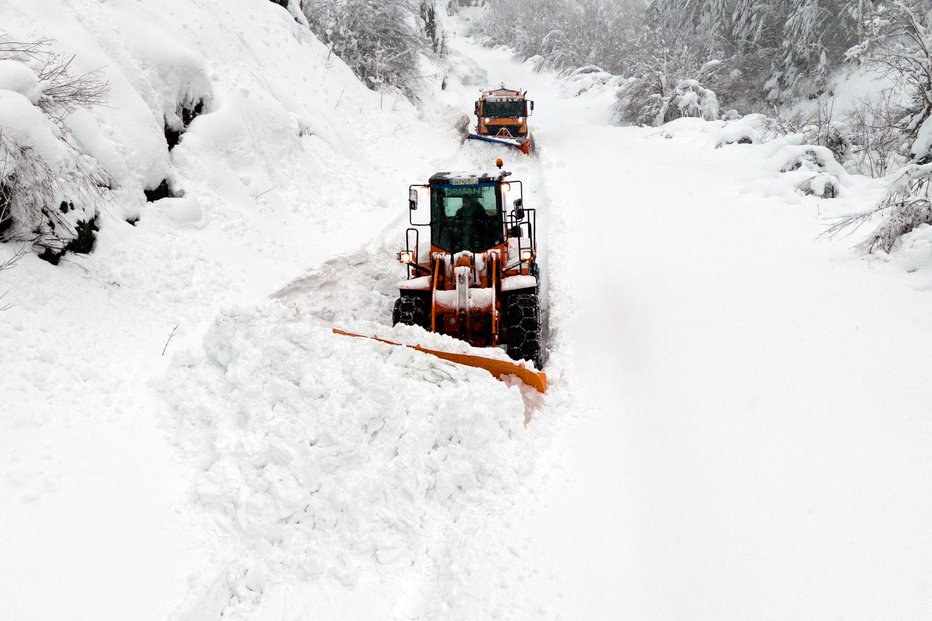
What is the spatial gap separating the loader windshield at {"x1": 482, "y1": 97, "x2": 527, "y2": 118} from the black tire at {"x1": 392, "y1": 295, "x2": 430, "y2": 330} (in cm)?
1367

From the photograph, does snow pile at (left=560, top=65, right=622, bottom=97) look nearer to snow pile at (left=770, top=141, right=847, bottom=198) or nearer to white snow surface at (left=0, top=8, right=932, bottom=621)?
snow pile at (left=770, top=141, right=847, bottom=198)

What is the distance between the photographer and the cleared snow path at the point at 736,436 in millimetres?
3703

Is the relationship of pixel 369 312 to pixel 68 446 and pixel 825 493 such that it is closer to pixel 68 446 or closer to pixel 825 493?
pixel 68 446

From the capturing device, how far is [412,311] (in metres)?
6.79

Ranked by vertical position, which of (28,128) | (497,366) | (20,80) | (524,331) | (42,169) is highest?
(20,80)

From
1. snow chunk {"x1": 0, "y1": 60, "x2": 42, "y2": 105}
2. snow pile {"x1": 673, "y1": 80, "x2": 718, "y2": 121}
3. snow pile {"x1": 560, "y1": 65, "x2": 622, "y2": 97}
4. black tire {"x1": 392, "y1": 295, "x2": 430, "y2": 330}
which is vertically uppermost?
snow chunk {"x1": 0, "y1": 60, "x2": 42, "y2": 105}

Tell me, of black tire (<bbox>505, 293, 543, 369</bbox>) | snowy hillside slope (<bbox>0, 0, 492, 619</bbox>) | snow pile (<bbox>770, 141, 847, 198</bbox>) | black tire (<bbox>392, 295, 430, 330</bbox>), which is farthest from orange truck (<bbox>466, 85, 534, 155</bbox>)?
black tire (<bbox>505, 293, 543, 369</bbox>)

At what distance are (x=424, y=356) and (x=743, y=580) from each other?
123 inches

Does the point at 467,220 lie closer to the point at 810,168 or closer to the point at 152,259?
the point at 152,259

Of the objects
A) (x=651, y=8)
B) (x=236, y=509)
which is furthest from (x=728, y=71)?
(x=236, y=509)

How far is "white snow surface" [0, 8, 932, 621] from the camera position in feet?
12.3

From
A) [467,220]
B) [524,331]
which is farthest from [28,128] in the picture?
[524,331]

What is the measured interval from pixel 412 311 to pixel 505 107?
46.6ft

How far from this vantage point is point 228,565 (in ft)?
12.6
